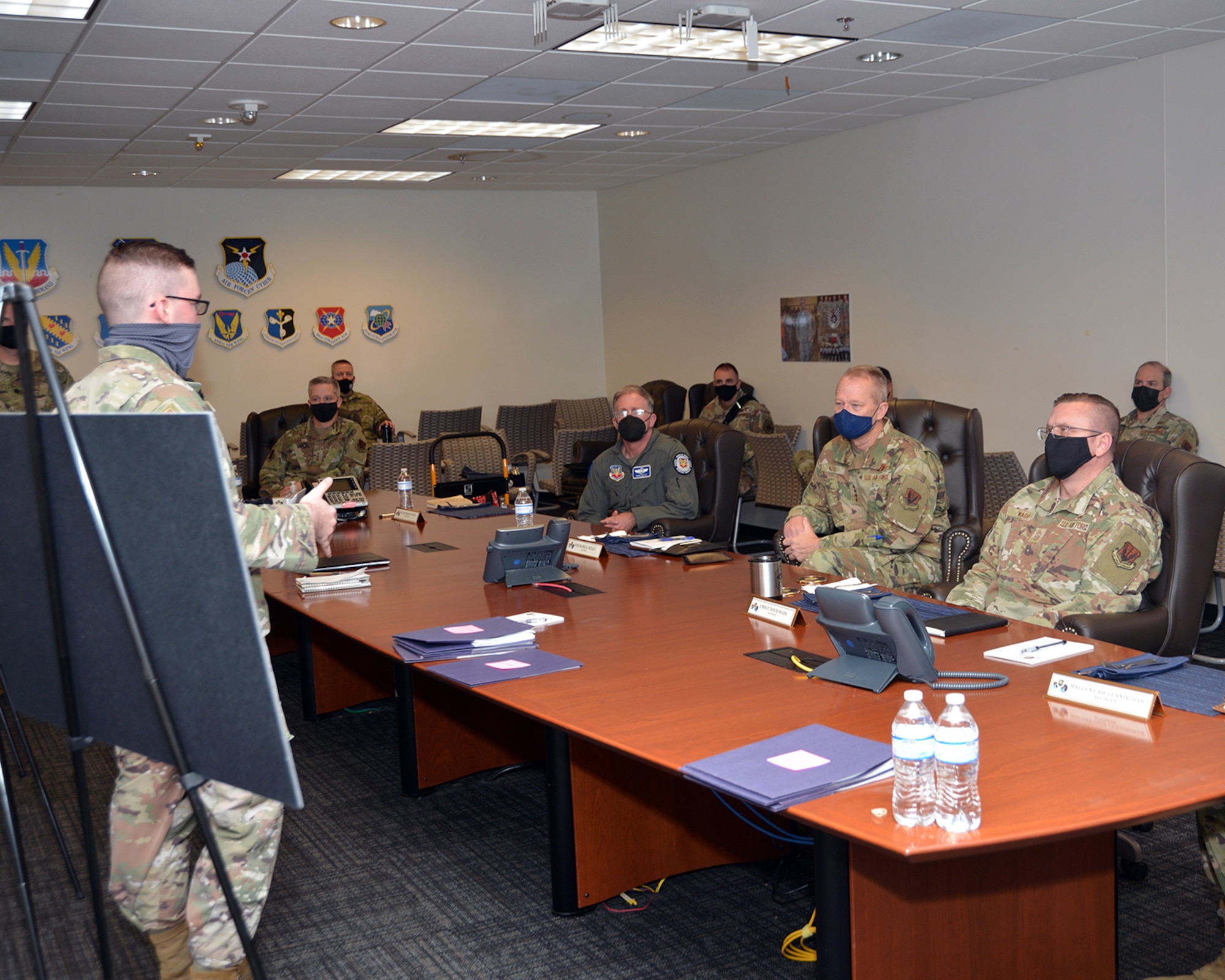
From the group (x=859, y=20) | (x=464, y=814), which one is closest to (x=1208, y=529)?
(x=464, y=814)

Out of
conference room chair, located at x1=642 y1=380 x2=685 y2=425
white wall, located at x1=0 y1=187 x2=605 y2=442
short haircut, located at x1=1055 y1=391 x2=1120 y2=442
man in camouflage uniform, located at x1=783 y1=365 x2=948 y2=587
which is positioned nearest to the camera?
short haircut, located at x1=1055 y1=391 x2=1120 y2=442

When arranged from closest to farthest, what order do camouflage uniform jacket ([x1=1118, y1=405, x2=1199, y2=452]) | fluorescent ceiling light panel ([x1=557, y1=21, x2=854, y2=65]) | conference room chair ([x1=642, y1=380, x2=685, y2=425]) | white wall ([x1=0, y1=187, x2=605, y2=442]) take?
fluorescent ceiling light panel ([x1=557, y1=21, x2=854, y2=65]) < camouflage uniform jacket ([x1=1118, y1=405, x2=1199, y2=452]) < white wall ([x1=0, y1=187, x2=605, y2=442]) < conference room chair ([x1=642, y1=380, x2=685, y2=425])

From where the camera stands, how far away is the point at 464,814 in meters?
3.58

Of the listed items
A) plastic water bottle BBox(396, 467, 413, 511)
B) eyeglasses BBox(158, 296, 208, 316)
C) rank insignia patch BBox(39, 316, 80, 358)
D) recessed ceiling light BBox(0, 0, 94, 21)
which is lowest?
plastic water bottle BBox(396, 467, 413, 511)

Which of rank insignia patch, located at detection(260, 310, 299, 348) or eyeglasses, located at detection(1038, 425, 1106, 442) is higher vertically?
rank insignia patch, located at detection(260, 310, 299, 348)

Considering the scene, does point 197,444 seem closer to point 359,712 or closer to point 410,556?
point 410,556

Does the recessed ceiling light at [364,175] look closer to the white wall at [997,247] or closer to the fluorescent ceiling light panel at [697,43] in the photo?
the white wall at [997,247]

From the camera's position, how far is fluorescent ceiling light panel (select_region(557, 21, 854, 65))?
5.25 meters

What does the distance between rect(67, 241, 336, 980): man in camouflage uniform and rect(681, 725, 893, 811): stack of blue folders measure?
2.96 ft

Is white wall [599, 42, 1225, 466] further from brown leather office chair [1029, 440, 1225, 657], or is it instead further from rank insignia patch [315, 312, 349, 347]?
brown leather office chair [1029, 440, 1225, 657]

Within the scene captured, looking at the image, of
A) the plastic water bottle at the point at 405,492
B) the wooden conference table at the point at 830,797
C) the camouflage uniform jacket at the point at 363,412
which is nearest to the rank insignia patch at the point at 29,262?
the camouflage uniform jacket at the point at 363,412

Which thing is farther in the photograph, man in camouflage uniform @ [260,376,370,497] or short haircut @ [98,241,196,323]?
man in camouflage uniform @ [260,376,370,497]

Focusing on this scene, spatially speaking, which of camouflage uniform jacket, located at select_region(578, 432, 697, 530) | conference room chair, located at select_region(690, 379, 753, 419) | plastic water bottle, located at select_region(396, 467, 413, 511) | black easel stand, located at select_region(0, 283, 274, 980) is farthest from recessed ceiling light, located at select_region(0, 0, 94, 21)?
conference room chair, located at select_region(690, 379, 753, 419)

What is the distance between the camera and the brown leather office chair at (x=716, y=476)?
5.08 metres
